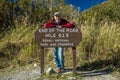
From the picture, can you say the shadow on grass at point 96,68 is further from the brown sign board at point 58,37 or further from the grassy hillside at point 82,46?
the brown sign board at point 58,37

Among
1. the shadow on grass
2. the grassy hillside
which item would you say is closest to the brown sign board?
the shadow on grass

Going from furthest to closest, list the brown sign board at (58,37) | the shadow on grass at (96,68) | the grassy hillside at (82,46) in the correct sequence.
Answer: the grassy hillside at (82,46)
the shadow on grass at (96,68)
the brown sign board at (58,37)

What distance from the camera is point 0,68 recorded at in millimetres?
10070

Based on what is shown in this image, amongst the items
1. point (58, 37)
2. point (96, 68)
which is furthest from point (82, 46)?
point (58, 37)

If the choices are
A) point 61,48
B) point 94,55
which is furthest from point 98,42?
point 61,48

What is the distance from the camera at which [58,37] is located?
8641 millimetres

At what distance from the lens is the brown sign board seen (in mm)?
8570

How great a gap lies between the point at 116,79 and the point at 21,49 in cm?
368

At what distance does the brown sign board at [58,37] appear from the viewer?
8.57m

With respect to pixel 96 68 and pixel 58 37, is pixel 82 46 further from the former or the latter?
pixel 58 37

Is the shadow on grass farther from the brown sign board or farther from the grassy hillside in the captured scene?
the brown sign board

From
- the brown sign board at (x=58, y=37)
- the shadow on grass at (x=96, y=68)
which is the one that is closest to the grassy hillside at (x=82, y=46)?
the shadow on grass at (x=96, y=68)

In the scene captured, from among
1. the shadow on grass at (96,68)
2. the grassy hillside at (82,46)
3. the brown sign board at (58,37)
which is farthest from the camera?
the grassy hillside at (82,46)

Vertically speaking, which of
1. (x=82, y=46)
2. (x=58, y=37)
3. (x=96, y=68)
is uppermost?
(x=58, y=37)
